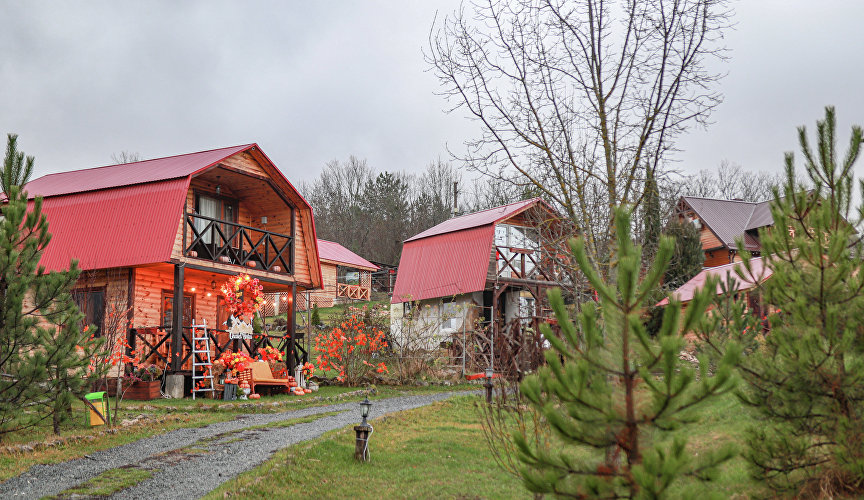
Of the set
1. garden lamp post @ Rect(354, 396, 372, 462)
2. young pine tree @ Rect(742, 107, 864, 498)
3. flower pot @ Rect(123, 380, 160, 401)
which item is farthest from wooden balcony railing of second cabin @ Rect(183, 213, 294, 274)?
young pine tree @ Rect(742, 107, 864, 498)

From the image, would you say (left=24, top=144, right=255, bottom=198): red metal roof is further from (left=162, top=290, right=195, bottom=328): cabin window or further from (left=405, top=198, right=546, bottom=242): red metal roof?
(left=405, top=198, right=546, bottom=242): red metal roof

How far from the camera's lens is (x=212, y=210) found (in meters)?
17.2

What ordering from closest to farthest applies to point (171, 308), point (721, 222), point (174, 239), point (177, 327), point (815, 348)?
A: point (815, 348), point (174, 239), point (177, 327), point (171, 308), point (721, 222)

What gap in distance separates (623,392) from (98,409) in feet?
30.0

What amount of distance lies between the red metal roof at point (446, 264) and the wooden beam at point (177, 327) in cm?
783

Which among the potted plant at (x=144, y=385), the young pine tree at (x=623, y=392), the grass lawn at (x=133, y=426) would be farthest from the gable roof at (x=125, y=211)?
the young pine tree at (x=623, y=392)

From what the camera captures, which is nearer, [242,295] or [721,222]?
[242,295]

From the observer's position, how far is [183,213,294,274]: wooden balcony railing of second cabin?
16.0 m

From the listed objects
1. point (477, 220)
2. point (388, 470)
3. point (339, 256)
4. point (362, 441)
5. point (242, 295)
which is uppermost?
point (339, 256)

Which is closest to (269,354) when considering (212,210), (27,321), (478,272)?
(212,210)

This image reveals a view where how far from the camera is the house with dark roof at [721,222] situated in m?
31.7

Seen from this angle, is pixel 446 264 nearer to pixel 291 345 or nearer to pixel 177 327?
pixel 291 345

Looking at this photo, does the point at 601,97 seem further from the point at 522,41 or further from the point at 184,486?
the point at 184,486

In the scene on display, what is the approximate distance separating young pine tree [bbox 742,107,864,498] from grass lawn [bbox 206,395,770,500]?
13.9 inches
